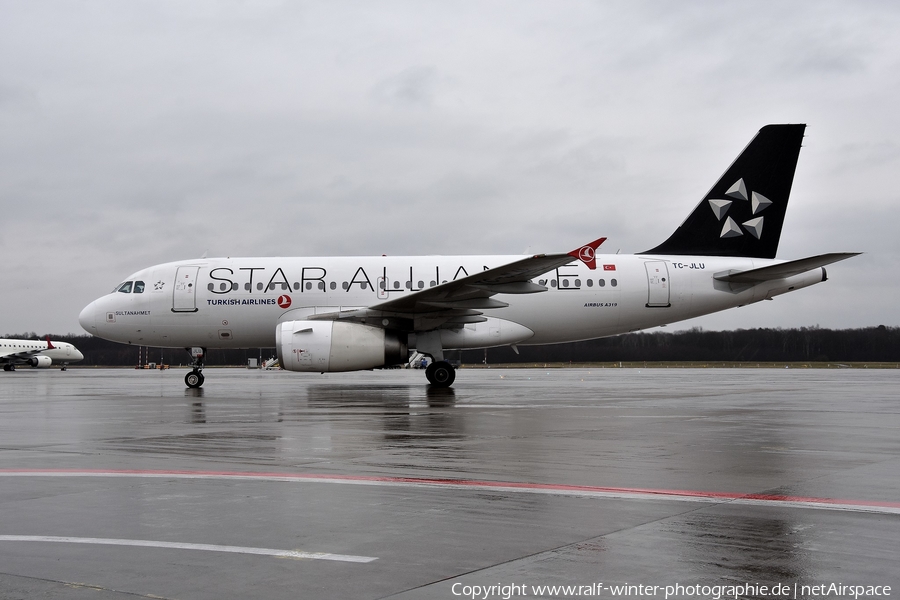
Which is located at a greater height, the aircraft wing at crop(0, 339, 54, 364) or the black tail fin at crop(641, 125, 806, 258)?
the black tail fin at crop(641, 125, 806, 258)

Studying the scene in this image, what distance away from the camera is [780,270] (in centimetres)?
2203

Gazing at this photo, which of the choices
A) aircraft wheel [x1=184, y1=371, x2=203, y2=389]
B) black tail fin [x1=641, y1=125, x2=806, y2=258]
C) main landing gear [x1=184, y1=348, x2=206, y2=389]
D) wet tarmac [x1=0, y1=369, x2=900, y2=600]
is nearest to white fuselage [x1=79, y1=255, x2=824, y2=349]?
main landing gear [x1=184, y1=348, x2=206, y2=389]

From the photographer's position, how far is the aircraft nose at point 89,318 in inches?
959

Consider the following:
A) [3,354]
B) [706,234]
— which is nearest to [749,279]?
[706,234]

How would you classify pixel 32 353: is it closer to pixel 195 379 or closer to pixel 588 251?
pixel 195 379

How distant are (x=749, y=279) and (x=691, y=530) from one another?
1948 centimetres

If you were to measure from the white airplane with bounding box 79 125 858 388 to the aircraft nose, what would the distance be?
5 centimetres

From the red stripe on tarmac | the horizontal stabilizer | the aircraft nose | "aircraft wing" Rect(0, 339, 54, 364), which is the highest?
the horizontal stabilizer

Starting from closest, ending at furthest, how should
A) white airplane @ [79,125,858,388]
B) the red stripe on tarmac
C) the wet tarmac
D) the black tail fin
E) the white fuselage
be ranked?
the wet tarmac, the red stripe on tarmac, white airplane @ [79,125,858,388], the white fuselage, the black tail fin

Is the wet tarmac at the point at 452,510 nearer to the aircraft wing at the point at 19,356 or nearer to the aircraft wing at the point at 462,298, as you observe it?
the aircraft wing at the point at 462,298

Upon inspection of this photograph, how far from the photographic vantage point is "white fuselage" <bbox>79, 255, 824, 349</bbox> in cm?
2286

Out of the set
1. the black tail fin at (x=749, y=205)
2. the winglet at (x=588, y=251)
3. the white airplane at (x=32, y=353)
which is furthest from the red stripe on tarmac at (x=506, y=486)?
the white airplane at (x=32, y=353)

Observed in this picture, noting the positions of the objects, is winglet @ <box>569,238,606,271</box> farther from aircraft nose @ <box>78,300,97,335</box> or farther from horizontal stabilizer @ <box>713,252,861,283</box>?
aircraft nose @ <box>78,300,97,335</box>

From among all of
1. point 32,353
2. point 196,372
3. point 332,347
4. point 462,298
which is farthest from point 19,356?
point 462,298
